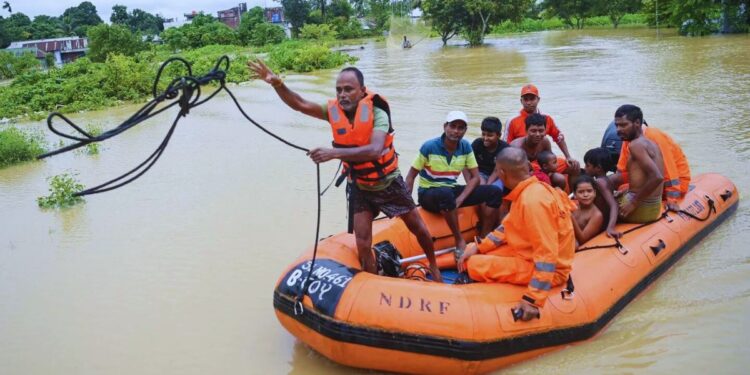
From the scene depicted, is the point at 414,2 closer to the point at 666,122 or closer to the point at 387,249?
the point at 666,122

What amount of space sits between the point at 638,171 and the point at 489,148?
1139 millimetres

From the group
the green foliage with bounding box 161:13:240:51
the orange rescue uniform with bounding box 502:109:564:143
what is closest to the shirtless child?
the orange rescue uniform with bounding box 502:109:564:143

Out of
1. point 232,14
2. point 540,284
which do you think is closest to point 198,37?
point 540,284

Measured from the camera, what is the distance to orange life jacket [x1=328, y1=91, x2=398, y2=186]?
3.40m

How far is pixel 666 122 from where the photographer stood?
9.45 metres

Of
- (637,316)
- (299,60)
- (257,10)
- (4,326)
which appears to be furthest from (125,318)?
(257,10)

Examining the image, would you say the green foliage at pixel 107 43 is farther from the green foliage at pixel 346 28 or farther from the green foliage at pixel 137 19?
the green foliage at pixel 137 19

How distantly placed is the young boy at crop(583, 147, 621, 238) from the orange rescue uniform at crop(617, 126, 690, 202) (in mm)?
154

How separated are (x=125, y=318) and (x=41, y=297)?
1023mm

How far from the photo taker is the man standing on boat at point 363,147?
333 centimetres

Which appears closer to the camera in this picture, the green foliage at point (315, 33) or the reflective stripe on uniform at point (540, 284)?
the reflective stripe on uniform at point (540, 284)

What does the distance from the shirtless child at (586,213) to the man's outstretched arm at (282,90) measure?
6.38ft

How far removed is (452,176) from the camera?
4516mm

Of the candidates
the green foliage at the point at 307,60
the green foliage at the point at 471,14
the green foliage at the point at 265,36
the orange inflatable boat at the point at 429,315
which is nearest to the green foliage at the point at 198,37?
the green foliage at the point at 265,36
